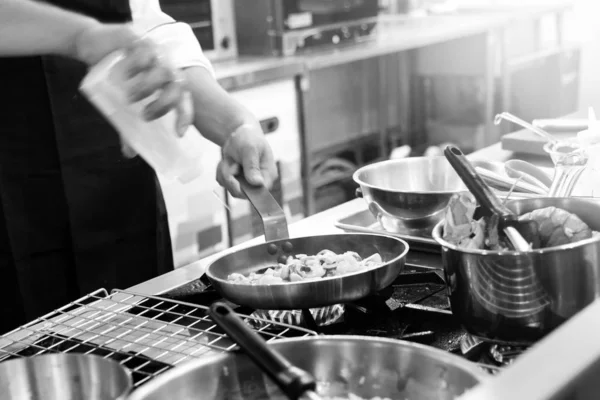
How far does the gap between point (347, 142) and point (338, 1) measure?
1.12 m

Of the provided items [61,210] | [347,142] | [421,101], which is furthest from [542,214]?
[421,101]

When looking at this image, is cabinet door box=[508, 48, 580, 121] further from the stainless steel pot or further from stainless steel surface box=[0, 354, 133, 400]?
stainless steel surface box=[0, 354, 133, 400]

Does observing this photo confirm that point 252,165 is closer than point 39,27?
No

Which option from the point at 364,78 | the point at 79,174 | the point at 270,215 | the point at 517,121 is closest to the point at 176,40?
the point at 79,174

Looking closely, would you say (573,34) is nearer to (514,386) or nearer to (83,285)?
(83,285)

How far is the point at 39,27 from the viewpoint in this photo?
1.29 metres

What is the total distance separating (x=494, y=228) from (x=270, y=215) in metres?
0.44

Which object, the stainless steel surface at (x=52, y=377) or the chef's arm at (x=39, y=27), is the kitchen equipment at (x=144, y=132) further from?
the stainless steel surface at (x=52, y=377)

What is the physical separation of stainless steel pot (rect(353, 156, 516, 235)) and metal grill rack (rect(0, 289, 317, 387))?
382 mm

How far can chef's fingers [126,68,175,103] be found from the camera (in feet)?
3.50

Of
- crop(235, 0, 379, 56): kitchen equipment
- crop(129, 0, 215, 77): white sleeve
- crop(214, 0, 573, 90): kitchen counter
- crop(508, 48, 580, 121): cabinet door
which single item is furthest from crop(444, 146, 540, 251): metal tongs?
crop(508, 48, 580, 121): cabinet door

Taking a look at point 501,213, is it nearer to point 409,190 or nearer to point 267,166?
point 409,190

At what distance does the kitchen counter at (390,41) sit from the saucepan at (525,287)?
1.91 meters

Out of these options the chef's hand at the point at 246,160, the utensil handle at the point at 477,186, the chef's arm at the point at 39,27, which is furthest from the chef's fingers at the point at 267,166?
the utensil handle at the point at 477,186
